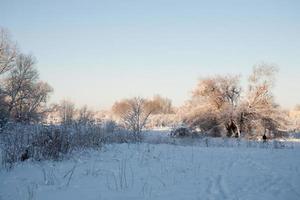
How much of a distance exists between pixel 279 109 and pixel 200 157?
22836 millimetres

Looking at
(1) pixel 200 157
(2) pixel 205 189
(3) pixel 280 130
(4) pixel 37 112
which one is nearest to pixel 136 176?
(2) pixel 205 189

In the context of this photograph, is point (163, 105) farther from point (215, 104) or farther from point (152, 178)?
point (152, 178)

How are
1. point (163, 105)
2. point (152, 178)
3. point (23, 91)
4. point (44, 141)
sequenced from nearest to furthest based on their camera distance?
point (152, 178) < point (44, 141) < point (23, 91) < point (163, 105)

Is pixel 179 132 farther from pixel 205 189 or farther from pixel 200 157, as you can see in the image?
pixel 205 189

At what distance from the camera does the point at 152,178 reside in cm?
756

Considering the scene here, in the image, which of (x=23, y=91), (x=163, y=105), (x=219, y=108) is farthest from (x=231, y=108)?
(x=163, y=105)

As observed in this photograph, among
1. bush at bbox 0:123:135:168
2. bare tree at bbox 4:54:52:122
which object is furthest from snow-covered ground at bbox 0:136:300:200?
bare tree at bbox 4:54:52:122

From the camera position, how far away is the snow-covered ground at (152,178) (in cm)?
614

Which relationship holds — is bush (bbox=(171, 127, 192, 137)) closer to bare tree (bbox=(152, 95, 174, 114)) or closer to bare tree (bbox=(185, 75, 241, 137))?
bare tree (bbox=(185, 75, 241, 137))

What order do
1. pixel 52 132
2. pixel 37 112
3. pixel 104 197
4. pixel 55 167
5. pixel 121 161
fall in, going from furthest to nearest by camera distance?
pixel 37 112 → pixel 52 132 → pixel 121 161 → pixel 55 167 → pixel 104 197

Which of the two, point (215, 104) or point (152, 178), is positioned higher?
point (215, 104)

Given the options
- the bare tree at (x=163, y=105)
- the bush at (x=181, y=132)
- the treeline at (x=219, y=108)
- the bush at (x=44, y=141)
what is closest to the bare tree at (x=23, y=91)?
the treeline at (x=219, y=108)

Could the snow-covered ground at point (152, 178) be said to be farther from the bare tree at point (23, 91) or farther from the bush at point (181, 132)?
the bare tree at point (23, 91)

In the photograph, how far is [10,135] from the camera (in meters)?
11.4
